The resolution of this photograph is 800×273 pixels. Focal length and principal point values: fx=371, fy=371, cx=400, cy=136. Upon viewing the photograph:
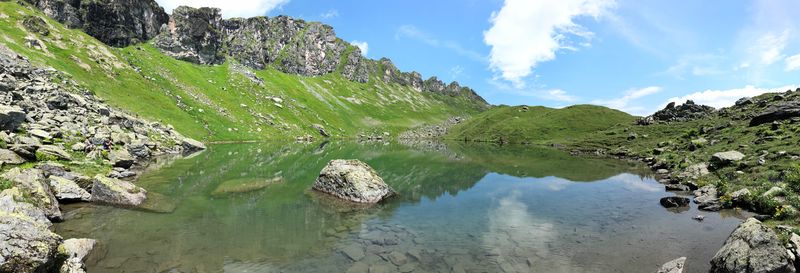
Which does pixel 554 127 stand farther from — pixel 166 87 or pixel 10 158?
pixel 10 158

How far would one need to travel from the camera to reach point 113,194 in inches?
1133

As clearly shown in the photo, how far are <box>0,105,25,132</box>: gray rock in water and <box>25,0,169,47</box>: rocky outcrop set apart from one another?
450 feet

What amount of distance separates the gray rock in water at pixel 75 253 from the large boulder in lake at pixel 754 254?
93.0 ft

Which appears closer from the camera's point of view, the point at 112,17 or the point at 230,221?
the point at 230,221

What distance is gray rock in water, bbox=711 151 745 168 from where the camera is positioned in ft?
145

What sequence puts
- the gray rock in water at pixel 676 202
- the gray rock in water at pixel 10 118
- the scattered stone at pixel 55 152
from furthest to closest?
the gray rock in water at pixel 10 118 → the scattered stone at pixel 55 152 → the gray rock in water at pixel 676 202

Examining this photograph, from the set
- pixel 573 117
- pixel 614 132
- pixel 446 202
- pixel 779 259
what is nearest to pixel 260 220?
pixel 446 202

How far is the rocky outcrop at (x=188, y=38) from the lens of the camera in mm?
178375

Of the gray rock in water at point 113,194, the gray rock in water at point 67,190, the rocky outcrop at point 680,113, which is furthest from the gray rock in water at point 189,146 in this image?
the rocky outcrop at point 680,113

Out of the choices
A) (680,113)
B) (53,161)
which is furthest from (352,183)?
(680,113)

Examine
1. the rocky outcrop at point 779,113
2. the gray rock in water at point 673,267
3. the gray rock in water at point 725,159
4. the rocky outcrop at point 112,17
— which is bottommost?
the gray rock in water at point 673,267

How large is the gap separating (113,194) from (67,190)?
9.83ft

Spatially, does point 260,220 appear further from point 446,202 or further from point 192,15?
point 192,15

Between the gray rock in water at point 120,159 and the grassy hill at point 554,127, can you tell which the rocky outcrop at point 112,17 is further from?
the grassy hill at point 554,127
